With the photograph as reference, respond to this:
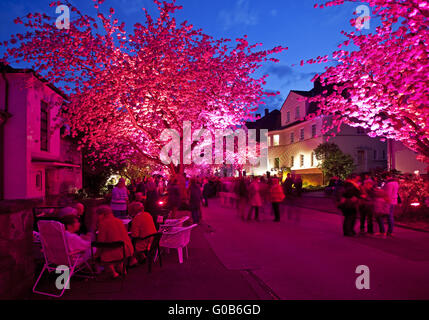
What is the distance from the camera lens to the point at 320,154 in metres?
34.2

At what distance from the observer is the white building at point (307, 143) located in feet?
118

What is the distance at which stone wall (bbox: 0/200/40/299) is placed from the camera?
15.0 feet

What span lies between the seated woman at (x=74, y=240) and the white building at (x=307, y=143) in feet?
96.3

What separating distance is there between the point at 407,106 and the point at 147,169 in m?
28.9

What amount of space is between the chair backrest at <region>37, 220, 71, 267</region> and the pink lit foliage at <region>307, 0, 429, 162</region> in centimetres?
1071

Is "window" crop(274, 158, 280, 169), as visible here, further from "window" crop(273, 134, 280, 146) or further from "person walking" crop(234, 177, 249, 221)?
"person walking" crop(234, 177, 249, 221)

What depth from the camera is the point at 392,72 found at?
12.6 meters

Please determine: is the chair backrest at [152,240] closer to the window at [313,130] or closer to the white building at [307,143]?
the white building at [307,143]

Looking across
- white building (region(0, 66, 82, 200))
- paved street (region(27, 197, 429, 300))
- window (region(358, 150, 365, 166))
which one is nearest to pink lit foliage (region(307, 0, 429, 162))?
paved street (region(27, 197, 429, 300))

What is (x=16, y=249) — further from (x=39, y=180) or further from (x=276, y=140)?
(x=276, y=140)

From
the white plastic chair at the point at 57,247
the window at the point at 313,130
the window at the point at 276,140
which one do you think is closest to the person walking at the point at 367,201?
the white plastic chair at the point at 57,247

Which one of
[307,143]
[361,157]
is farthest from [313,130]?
[361,157]

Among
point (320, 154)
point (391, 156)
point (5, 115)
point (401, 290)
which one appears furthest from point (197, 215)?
point (320, 154)

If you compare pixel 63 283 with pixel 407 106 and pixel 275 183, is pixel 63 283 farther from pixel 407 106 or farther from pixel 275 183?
pixel 407 106
